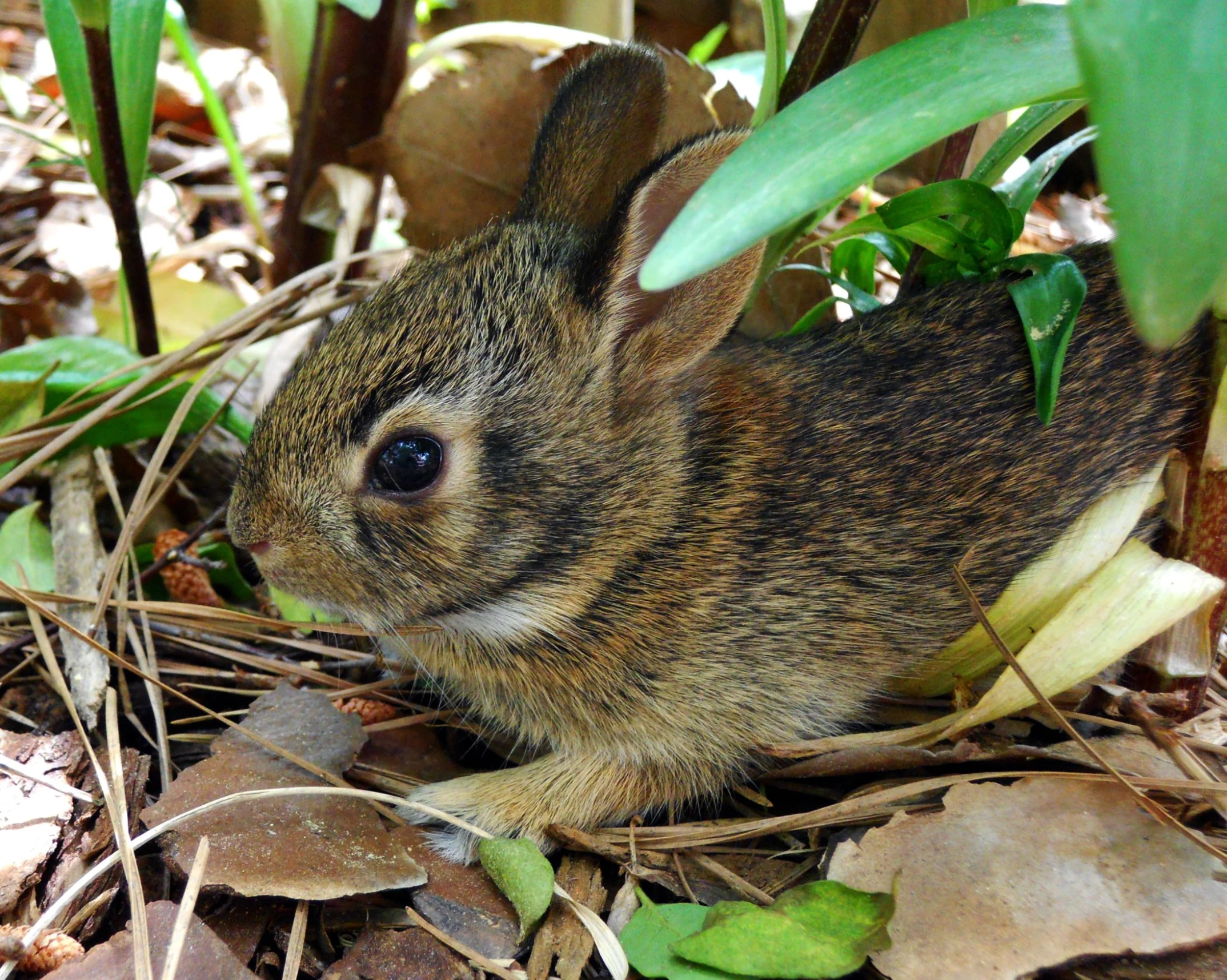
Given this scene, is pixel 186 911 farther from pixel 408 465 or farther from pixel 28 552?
pixel 28 552

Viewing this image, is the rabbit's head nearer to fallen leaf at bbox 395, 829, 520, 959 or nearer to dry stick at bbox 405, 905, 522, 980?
fallen leaf at bbox 395, 829, 520, 959

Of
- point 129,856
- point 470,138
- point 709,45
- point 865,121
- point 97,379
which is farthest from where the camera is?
point 709,45

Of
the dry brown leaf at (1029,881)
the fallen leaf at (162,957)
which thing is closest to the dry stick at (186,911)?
the fallen leaf at (162,957)

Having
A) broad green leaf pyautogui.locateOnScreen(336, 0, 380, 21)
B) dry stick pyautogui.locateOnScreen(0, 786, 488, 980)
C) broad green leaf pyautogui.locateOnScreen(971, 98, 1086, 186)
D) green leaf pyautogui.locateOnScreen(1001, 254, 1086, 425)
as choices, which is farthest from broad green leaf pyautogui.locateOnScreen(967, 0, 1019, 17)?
dry stick pyautogui.locateOnScreen(0, 786, 488, 980)

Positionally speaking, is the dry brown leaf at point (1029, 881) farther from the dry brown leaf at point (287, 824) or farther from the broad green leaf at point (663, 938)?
the dry brown leaf at point (287, 824)

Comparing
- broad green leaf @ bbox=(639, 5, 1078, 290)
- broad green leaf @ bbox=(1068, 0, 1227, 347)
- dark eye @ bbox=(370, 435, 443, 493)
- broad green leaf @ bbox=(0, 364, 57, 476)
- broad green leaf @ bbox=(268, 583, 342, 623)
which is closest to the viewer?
broad green leaf @ bbox=(1068, 0, 1227, 347)

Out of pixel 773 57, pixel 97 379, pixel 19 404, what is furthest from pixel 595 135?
pixel 19 404

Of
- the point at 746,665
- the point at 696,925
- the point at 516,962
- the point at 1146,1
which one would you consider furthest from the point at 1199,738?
the point at 1146,1
